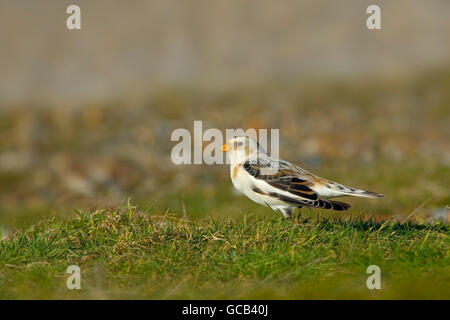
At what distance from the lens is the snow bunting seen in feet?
31.6

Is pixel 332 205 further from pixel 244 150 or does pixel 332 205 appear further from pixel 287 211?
pixel 244 150

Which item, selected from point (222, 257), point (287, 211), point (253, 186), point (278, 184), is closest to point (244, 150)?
point (253, 186)

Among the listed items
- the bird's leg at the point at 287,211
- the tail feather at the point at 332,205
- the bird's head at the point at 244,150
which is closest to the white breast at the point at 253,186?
the bird's leg at the point at 287,211

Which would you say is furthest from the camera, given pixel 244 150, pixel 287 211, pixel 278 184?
pixel 244 150

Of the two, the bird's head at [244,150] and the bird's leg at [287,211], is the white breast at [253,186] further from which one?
the bird's head at [244,150]

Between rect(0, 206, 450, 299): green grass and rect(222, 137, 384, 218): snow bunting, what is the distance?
0.32 m

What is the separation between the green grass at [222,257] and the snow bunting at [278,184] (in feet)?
1.04

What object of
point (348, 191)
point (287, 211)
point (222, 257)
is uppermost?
point (348, 191)

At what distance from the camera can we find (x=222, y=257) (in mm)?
8625

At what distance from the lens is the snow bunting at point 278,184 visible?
31.6ft

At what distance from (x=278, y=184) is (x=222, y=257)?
169 cm

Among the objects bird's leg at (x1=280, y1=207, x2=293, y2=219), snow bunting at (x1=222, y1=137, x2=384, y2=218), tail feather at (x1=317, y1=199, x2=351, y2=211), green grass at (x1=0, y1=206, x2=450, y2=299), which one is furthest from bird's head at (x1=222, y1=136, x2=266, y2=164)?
tail feather at (x1=317, y1=199, x2=351, y2=211)

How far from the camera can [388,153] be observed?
31.5m

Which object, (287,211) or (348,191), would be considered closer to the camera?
(348,191)
